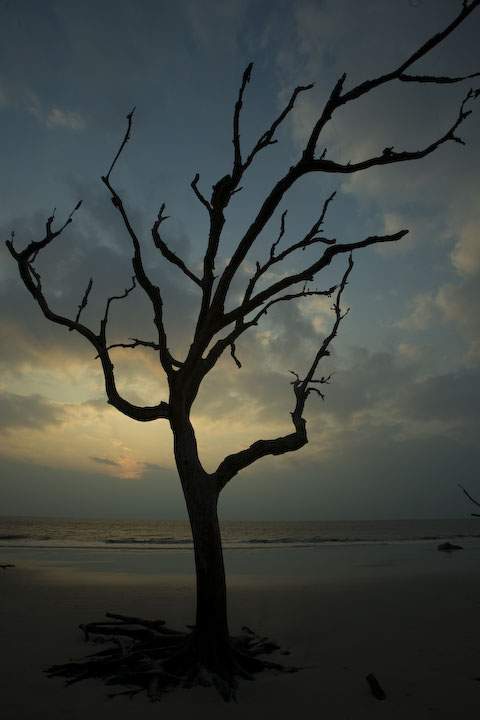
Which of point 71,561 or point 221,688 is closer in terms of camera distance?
point 221,688

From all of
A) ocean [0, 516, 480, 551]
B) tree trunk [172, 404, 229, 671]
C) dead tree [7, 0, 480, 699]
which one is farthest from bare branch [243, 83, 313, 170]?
ocean [0, 516, 480, 551]

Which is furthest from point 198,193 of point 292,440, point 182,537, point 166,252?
point 182,537

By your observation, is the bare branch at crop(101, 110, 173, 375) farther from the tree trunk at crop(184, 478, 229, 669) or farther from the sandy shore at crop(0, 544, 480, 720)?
the sandy shore at crop(0, 544, 480, 720)

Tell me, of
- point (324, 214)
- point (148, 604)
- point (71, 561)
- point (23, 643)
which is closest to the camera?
point (324, 214)

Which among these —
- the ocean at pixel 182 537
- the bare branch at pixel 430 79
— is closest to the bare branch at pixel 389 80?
the bare branch at pixel 430 79

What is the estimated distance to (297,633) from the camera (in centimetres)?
826

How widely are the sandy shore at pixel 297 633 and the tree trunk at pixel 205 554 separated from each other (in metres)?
0.51

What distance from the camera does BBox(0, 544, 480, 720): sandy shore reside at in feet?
16.2

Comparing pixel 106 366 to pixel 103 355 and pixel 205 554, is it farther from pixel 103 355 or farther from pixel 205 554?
pixel 205 554

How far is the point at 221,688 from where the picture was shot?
200 inches

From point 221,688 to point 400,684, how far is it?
2.29 metres

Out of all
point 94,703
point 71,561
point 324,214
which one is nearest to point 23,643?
point 94,703

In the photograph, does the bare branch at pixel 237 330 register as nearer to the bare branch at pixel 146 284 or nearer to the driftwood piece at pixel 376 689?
the bare branch at pixel 146 284

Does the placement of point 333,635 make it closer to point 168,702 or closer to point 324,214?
point 168,702
